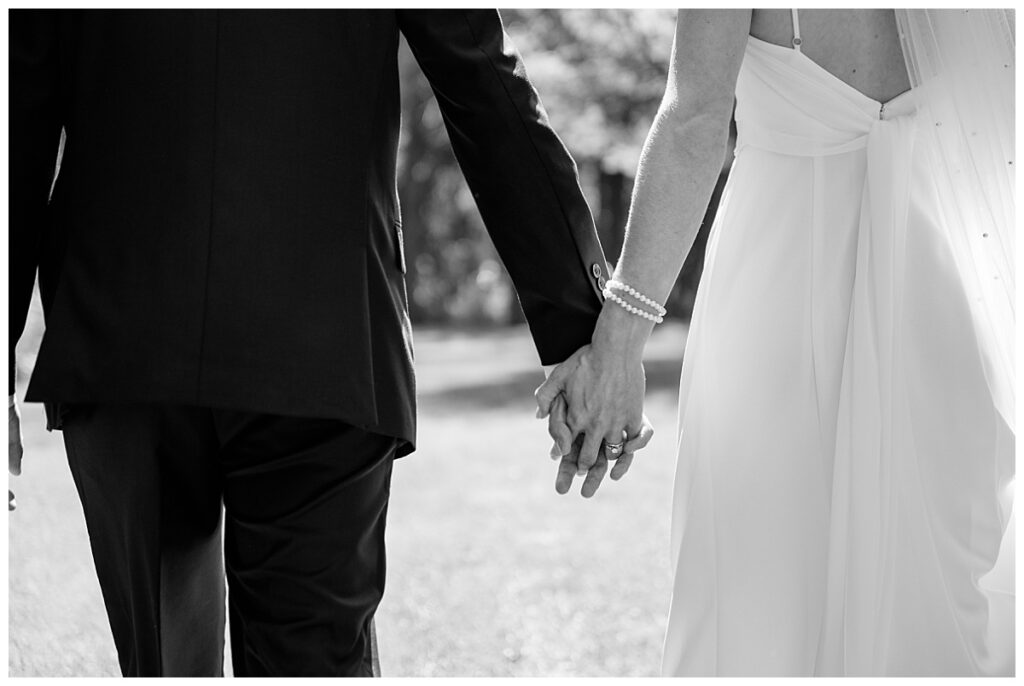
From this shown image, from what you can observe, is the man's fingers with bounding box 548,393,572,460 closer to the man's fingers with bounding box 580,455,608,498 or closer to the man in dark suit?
the man's fingers with bounding box 580,455,608,498

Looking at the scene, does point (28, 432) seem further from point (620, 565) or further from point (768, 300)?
point (768, 300)

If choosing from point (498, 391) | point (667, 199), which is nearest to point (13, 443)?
point (667, 199)

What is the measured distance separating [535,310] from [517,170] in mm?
334

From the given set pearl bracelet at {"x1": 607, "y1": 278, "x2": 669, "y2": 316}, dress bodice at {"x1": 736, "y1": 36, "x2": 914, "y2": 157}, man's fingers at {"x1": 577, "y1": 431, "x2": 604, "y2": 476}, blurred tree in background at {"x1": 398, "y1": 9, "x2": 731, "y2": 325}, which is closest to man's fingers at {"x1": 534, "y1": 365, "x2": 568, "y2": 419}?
man's fingers at {"x1": 577, "y1": 431, "x2": 604, "y2": 476}

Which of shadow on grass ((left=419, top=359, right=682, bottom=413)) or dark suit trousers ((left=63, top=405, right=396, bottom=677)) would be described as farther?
shadow on grass ((left=419, top=359, right=682, bottom=413))

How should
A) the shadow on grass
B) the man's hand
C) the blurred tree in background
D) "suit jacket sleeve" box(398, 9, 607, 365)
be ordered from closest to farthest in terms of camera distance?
1. "suit jacket sleeve" box(398, 9, 607, 365)
2. the man's hand
3. the shadow on grass
4. the blurred tree in background

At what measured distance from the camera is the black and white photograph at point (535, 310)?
205 cm

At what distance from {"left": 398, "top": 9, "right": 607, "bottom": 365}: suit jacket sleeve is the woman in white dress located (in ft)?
0.32

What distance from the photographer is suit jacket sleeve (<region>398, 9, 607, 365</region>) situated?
7.52 ft

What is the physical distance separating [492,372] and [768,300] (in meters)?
13.0

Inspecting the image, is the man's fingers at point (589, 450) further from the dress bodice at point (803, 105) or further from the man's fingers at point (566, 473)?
the dress bodice at point (803, 105)

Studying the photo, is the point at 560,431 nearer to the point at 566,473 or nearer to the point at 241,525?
the point at 566,473

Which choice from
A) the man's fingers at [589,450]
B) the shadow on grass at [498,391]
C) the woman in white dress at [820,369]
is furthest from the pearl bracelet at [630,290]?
the shadow on grass at [498,391]

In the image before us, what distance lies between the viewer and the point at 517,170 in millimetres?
2422
